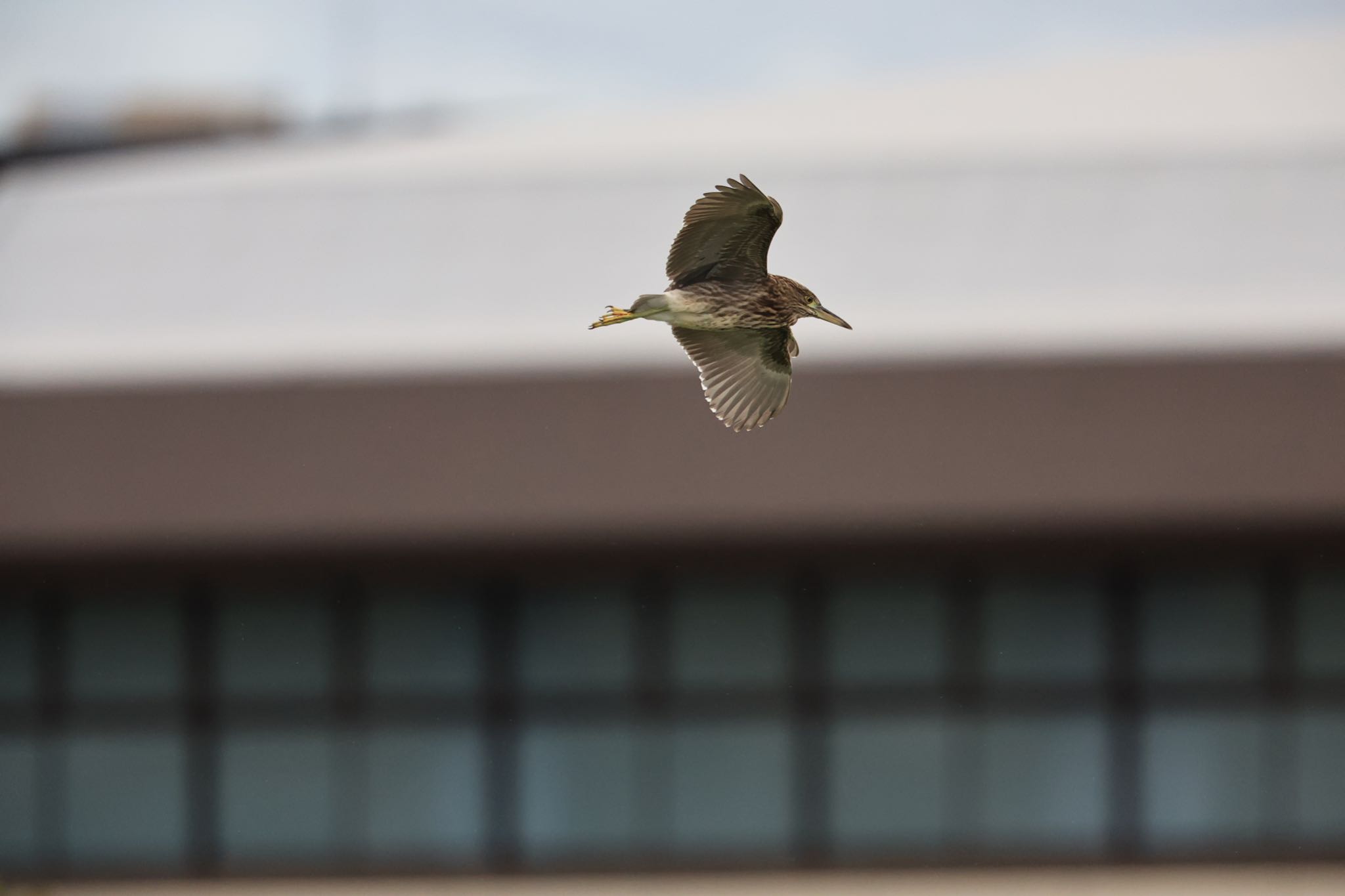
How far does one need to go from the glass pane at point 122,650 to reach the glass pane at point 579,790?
91.8 inches

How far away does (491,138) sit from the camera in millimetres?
12766

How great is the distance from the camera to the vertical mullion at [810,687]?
864 cm

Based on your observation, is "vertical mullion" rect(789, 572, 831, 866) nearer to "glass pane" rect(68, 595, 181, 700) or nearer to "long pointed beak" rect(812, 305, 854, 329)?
"glass pane" rect(68, 595, 181, 700)

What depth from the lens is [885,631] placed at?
340 inches

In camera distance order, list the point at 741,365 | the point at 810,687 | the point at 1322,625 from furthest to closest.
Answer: the point at 810,687, the point at 1322,625, the point at 741,365

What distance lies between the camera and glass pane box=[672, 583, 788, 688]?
28.4ft

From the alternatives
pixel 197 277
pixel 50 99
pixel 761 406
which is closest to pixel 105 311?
pixel 197 277

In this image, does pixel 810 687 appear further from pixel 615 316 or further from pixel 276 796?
pixel 615 316

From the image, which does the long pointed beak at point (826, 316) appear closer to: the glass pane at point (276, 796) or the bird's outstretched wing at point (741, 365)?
the bird's outstretched wing at point (741, 365)

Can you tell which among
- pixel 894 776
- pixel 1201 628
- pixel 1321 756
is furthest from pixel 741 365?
pixel 1321 756

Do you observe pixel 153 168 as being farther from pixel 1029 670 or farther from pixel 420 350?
pixel 1029 670

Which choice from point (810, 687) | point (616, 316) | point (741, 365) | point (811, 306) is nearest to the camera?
point (616, 316)

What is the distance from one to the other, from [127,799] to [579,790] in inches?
114

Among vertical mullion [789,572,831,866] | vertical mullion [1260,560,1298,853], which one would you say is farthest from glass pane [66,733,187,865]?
vertical mullion [1260,560,1298,853]
